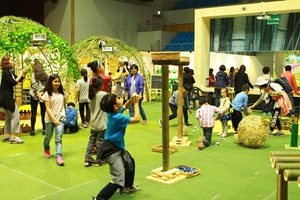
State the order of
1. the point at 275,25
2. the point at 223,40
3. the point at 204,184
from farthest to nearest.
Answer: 1. the point at 223,40
2. the point at 275,25
3. the point at 204,184

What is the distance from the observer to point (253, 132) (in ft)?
21.7

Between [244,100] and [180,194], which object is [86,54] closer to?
[244,100]

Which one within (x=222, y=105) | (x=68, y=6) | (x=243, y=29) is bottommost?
(x=222, y=105)

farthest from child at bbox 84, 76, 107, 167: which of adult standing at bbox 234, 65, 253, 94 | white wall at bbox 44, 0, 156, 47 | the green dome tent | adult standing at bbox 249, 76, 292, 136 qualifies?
white wall at bbox 44, 0, 156, 47

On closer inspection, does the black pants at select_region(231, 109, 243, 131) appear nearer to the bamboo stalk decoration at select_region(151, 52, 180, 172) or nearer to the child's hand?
the bamboo stalk decoration at select_region(151, 52, 180, 172)

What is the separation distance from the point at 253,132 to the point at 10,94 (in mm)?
4669

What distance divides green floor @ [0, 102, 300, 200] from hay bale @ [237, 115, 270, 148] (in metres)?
0.14

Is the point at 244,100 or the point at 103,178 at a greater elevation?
the point at 244,100

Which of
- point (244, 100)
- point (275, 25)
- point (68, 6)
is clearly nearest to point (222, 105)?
point (244, 100)

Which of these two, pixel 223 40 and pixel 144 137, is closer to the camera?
pixel 144 137

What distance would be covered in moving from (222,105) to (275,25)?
5.80 meters

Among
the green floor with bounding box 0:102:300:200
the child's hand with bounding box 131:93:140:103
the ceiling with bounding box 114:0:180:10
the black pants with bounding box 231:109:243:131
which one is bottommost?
the green floor with bounding box 0:102:300:200

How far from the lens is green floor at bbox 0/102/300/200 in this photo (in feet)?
14.2

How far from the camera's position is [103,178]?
487 centimetres
